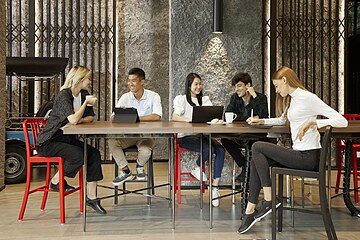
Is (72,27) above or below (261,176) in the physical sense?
above

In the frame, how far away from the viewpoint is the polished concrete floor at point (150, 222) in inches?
158

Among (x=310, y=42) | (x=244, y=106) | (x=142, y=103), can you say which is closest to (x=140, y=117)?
(x=142, y=103)

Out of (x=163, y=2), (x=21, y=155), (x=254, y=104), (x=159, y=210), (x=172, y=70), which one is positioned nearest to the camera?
(x=159, y=210)

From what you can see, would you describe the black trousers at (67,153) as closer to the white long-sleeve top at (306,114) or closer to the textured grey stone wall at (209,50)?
the white long-sleeve top at (306,114)

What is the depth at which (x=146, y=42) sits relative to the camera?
9.32m

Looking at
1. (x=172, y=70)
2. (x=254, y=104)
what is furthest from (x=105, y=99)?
(x=254, y=104)

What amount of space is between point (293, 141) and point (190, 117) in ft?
5.08

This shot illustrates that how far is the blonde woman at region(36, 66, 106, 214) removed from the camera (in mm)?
4348

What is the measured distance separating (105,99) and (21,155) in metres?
2.56

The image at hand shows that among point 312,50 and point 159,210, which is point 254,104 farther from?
point 312,50

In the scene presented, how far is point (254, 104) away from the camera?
17.4ft

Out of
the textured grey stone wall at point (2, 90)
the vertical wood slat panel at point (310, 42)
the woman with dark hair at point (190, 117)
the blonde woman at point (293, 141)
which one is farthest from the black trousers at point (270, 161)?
the vertical wood slat panel at point (310, 42)

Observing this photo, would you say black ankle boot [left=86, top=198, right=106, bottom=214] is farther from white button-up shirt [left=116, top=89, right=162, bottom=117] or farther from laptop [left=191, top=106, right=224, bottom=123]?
laptop [left=191, top=106, right=224, bottom=123]

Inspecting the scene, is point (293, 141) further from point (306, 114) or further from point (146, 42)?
point (146, 42)
